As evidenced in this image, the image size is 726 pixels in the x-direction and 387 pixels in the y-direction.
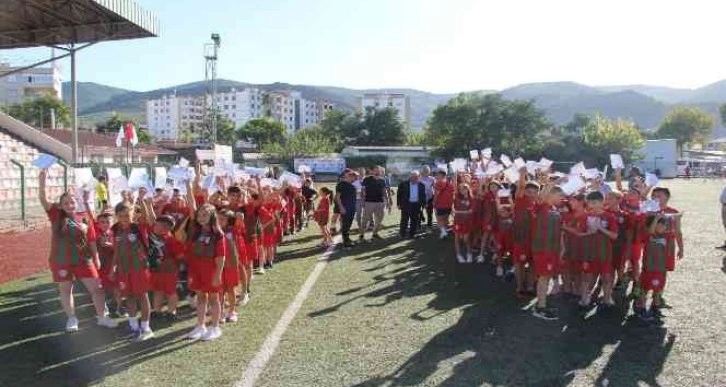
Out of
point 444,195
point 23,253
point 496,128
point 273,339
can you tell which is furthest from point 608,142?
point 273,339

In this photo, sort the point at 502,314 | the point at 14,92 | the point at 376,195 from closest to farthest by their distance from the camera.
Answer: the point at 502,314 < the point at 376,195 < the point at 14,92

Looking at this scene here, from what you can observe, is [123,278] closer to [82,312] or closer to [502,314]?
[82,312]

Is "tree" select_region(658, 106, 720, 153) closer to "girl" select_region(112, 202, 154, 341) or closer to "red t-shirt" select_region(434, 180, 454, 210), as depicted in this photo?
"red t-shirt" select_region(434, 180, 454, 210)

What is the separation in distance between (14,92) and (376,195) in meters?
152

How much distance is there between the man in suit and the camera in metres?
14.6

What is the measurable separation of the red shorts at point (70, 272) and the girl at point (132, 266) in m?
0.28

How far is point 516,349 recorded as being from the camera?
6.10 m

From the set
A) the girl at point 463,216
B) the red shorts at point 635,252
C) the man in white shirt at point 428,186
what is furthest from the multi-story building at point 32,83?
the red shorts at point 635,252

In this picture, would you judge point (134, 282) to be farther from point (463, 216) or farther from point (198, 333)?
point (463, 216)

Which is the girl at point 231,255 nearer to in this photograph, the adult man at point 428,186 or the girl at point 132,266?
the girl at point 132,266

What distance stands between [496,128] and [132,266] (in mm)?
65077

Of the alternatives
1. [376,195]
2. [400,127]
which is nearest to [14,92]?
[400,127]

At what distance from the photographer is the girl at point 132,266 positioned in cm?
657

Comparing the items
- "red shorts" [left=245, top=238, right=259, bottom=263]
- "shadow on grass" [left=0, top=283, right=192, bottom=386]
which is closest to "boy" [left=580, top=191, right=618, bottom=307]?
"red shorts" [left=245, top=238, right=259, bottom=263]
